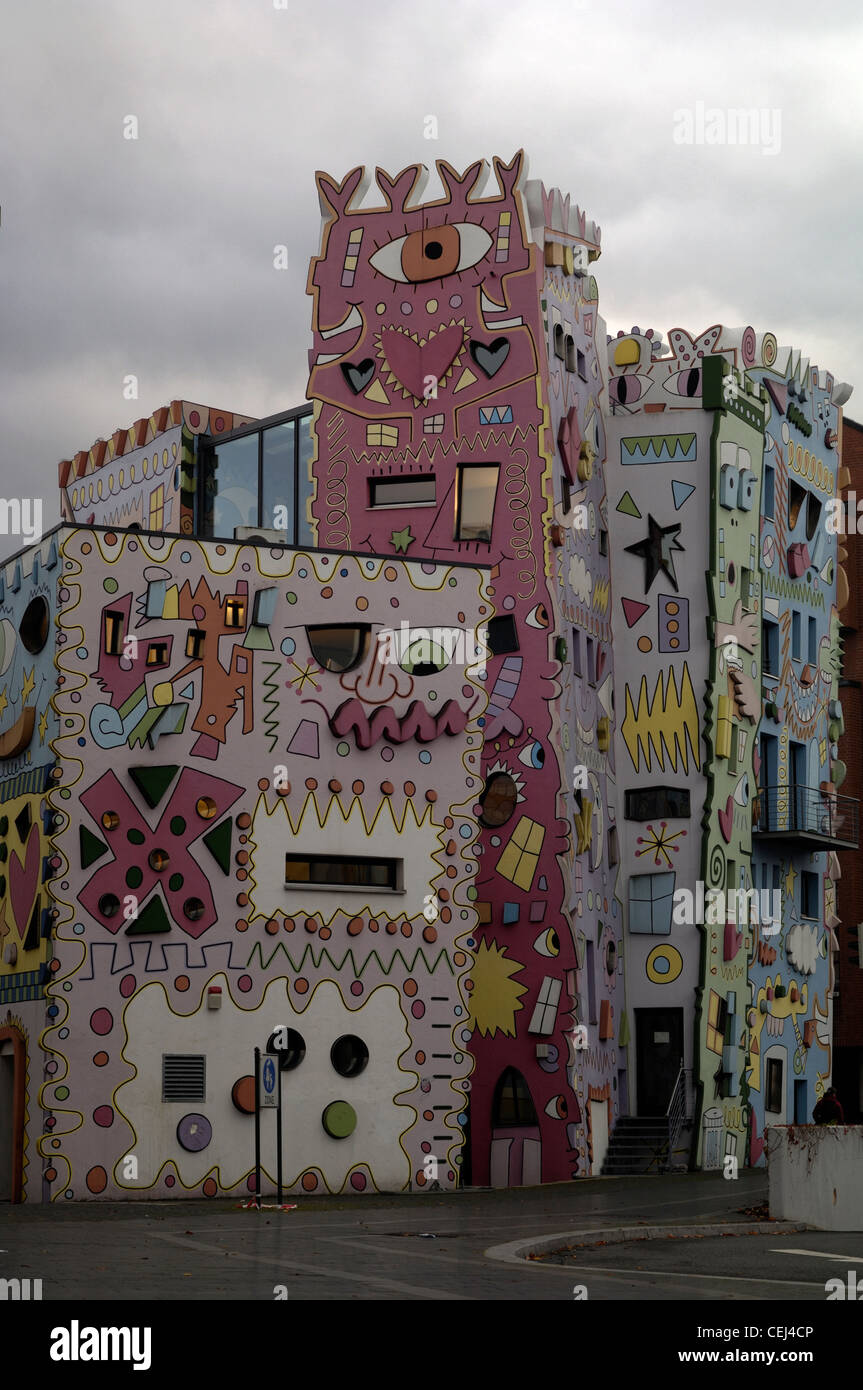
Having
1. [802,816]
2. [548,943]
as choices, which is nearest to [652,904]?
[548,943]

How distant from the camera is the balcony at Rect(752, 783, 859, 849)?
158 feet

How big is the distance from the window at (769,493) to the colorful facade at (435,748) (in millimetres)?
105

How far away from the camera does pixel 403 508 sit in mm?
43250

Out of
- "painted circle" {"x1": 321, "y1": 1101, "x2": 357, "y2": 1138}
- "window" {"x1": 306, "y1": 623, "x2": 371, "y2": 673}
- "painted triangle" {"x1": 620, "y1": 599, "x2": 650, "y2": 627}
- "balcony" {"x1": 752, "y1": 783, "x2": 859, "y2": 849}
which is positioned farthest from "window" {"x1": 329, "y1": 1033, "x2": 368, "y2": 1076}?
"balcony" {"x1": 752, "y1": 783, "x2": 859, "y2": 849}

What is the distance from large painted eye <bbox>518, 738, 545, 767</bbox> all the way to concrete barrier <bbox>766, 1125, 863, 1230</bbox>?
1516 cm

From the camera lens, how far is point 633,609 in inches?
1820

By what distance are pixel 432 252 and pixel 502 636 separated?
8.43m

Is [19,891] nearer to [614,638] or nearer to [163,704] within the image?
[163,704]

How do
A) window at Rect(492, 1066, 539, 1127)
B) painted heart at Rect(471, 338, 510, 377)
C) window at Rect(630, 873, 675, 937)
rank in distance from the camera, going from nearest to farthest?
window at Rect(492, 1066, 539, 1127), painted heart at Rect(471, 338, 510, 377), window at Rect(630, 873, 675, 937)

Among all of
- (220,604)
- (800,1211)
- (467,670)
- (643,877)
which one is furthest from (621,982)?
(800,1211)

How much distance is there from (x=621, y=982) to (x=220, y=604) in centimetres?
1532

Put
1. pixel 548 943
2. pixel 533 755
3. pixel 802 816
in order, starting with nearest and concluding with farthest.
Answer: pixel 548 943, pixel 533 755, pixel 802 816

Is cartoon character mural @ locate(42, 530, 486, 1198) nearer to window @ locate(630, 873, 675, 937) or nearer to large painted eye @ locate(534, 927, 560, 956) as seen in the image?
large painted eye @ locate(534, 927, 560, 956)

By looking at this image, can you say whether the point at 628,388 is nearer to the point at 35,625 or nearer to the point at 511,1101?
the point at 511,1101
